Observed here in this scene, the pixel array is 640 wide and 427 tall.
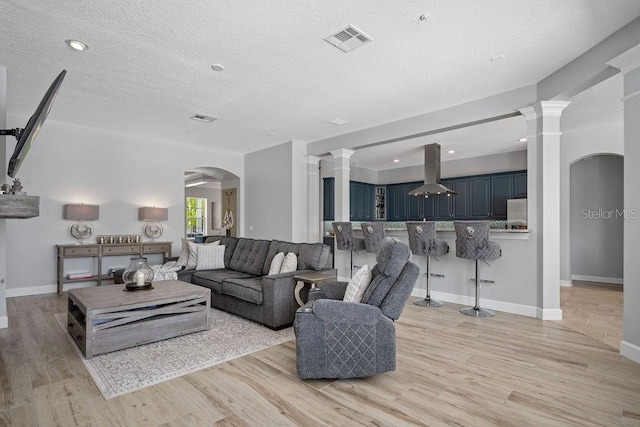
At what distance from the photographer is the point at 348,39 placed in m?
3.11

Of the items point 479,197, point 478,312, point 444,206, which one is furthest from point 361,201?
point 478,312

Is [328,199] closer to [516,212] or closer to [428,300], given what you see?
[516,212]

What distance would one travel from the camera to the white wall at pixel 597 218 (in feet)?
21.1

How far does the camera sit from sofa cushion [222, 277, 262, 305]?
3744mm

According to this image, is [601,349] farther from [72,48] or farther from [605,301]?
[72,48]

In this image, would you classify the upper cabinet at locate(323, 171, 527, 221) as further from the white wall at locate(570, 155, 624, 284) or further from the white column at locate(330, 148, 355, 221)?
the white column at locate(330, 148, 355, 221)

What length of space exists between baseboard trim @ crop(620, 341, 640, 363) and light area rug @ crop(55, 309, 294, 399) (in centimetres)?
295

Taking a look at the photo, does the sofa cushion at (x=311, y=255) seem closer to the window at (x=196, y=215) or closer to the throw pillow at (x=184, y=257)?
the throw pillow at (x=184, y=257)

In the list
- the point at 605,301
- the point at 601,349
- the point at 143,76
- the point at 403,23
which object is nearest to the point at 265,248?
the point at 143,76

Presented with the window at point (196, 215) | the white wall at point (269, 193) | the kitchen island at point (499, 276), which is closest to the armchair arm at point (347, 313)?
the kitchen island at point (499, 276)

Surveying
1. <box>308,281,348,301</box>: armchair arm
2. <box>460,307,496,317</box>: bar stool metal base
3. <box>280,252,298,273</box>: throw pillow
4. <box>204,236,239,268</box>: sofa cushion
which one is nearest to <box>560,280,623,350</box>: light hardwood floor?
<box>460,307,496,317</box>: bar stool metal base

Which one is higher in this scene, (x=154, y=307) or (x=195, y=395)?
(x=154, y=307)

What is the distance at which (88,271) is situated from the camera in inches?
234

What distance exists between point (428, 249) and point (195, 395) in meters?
3.46
